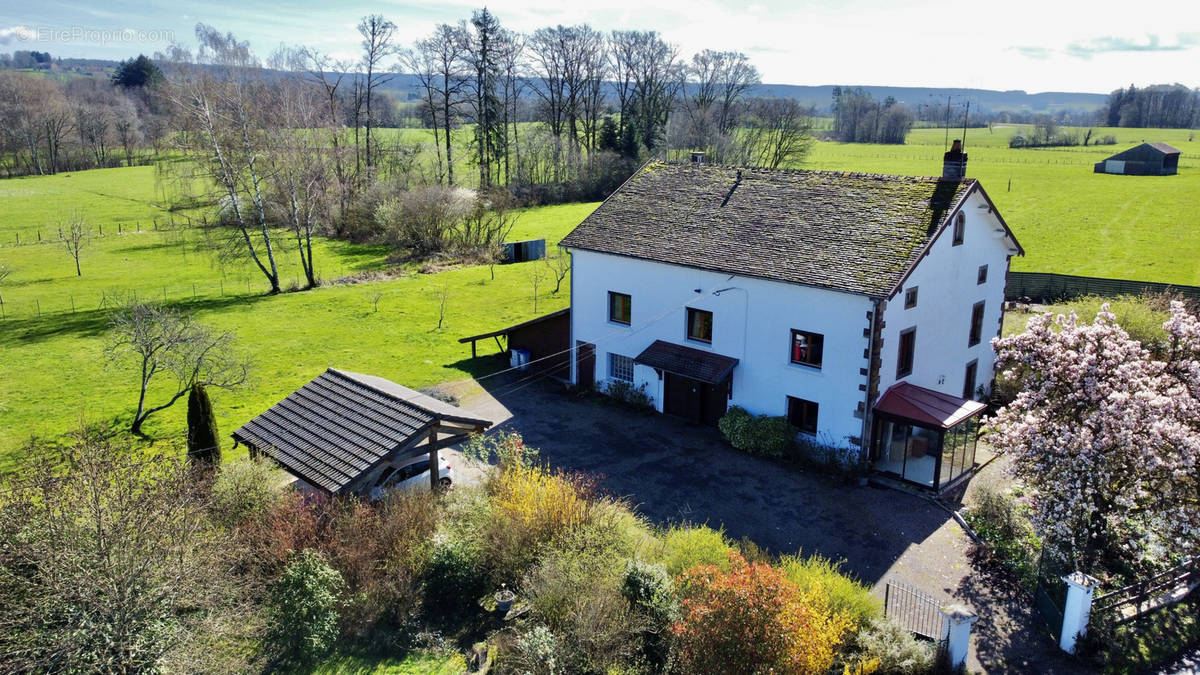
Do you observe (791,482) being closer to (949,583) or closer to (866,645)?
(949,583)

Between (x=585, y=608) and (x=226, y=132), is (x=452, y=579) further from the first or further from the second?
(x=226, y=132)

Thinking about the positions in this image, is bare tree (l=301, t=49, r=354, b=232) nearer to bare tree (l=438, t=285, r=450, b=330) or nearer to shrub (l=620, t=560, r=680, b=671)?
bare tree (l=438, t=285, r=450, b=330)

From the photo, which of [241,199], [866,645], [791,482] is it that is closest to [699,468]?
[791,482]

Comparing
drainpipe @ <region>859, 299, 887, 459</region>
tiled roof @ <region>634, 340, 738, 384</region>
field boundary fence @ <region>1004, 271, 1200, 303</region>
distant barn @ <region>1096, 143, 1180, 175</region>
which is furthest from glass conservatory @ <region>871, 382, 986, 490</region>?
distant barn @ <region>1096, 143, 1180, 175</region>

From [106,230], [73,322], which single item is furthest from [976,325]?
[106,230]

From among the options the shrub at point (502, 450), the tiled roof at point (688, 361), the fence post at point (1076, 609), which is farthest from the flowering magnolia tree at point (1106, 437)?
the shrub at point (502, 450)

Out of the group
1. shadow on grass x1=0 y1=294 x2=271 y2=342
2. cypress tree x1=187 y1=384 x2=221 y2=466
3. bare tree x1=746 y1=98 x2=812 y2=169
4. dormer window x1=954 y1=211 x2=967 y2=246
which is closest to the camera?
cypress tree x1=187 y1=384 x2=221 y2=466
